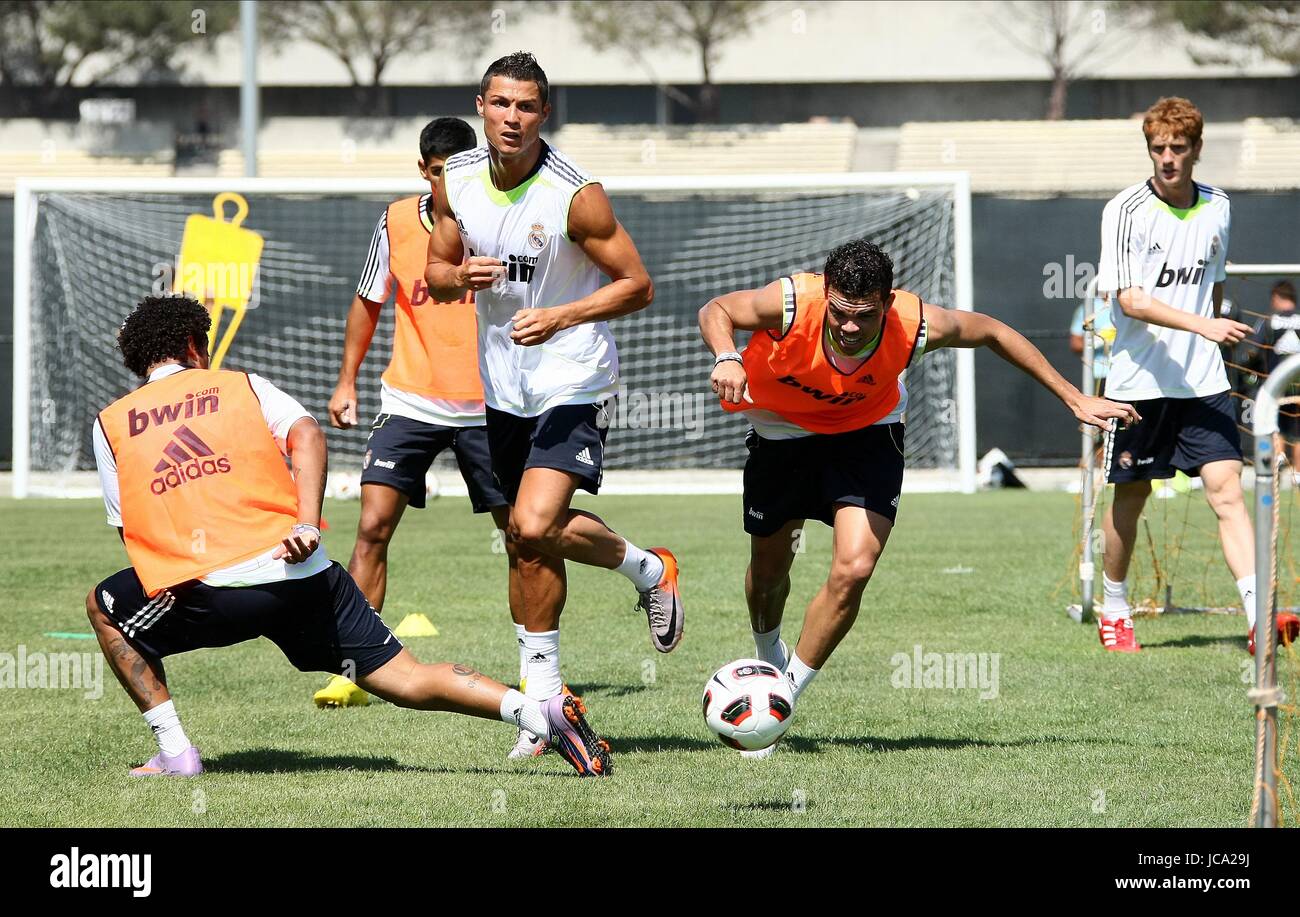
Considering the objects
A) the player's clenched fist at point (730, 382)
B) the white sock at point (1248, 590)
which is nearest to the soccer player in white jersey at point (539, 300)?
the player's clenched fist at point (730, 382)

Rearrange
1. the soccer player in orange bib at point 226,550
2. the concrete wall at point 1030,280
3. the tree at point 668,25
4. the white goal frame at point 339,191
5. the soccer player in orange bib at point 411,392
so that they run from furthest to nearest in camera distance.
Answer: the tree at point 668,25 < the concrete wall at point 1030,280 < the white goal frame at point 339,191 < the soccer player in orange bib at point 411,392 < the soccer player in orange bib at point 226,550

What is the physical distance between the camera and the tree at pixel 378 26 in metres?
40.5

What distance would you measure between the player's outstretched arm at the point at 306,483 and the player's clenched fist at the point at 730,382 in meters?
1.24

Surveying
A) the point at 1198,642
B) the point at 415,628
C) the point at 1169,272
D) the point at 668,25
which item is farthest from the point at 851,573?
the point at 668,25

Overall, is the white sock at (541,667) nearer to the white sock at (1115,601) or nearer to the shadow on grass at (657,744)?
the shadow on grass at (657,744)

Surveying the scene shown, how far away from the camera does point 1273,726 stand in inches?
151

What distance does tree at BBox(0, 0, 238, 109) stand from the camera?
131 feet

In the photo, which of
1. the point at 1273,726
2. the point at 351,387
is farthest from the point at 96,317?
the point at 1273,726

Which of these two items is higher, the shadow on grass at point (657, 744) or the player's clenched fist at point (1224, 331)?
the player's clenched fist at point (1224, 331)

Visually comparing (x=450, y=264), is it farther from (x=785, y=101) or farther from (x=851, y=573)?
(x=785, y=101)

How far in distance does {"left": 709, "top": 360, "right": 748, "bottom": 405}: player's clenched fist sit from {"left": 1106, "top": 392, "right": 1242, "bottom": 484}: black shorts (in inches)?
127

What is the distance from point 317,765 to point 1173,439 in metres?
4.25

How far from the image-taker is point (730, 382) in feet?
16.4

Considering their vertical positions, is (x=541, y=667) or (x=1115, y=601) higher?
(x=541, y=667)
